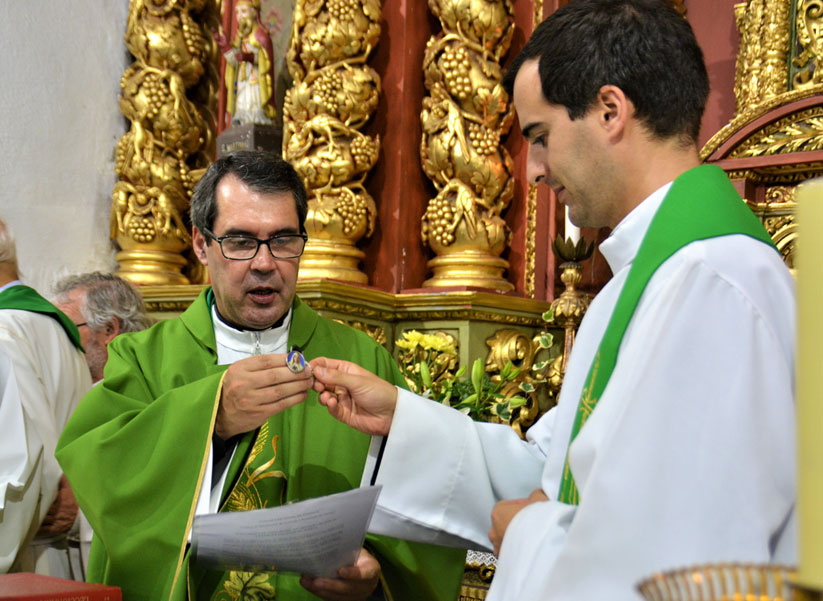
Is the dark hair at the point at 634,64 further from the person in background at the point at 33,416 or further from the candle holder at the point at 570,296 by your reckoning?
the person in background at the point at 33,416

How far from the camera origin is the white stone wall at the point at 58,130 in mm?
5414

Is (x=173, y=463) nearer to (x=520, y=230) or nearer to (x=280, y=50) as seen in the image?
(x=520, y=230)

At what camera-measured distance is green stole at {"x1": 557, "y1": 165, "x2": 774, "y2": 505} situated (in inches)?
66.4

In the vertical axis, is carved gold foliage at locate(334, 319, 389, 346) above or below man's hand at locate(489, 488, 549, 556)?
above

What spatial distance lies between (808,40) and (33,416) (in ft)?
12.1

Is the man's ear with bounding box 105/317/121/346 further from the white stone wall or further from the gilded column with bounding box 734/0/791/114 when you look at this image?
the gilded column with bounding box 734/0/791/114

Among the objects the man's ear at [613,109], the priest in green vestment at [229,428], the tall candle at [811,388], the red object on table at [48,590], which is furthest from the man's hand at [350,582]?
the tall candle at [811,388]

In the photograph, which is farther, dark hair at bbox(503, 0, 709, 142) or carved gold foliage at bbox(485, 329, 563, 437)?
carved gold foliage at bbox(485, 329, 563, 437)

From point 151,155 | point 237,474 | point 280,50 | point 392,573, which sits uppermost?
point 280,50

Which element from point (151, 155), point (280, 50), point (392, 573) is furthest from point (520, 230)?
point (392, 573)

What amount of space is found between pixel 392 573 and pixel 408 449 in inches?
20.1

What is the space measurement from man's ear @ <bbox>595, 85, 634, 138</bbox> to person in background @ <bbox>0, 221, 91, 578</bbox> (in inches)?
108

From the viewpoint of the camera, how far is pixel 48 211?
5.50 m

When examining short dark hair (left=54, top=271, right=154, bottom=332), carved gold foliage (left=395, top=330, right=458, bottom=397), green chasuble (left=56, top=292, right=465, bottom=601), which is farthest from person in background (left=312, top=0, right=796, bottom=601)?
short dark hair (left=54, top=271, right=154, bottom=332)
